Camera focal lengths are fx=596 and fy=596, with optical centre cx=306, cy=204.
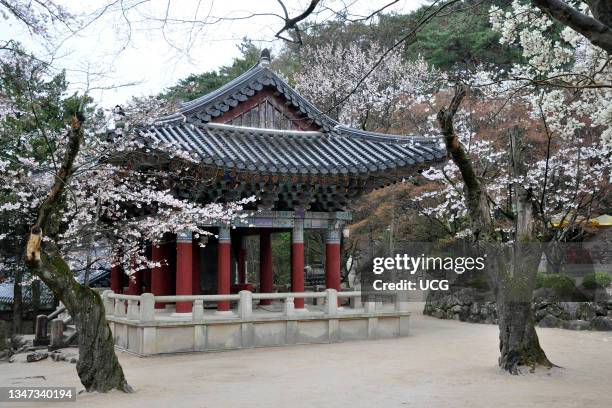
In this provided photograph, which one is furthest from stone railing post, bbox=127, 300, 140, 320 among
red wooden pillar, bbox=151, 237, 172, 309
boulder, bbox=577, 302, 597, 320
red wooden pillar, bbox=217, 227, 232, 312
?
boulder, bbox=577, 302, 597, 320

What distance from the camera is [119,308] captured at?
47.3 feet

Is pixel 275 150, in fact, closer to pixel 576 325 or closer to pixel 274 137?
pixel 274 137

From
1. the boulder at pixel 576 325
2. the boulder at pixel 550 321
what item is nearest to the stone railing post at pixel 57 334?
the boulder at pixel 550 321

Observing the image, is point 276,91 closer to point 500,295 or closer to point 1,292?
point 500,295

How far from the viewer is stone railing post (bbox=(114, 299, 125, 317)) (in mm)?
14273

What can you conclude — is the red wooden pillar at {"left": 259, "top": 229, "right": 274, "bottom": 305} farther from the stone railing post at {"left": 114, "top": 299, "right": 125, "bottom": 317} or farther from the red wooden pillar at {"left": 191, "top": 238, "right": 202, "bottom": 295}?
the stone railing post at {"left": 114, "top": 299, "right": 125, "bottom": 317}

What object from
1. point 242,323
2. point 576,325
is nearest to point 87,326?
point 242,323

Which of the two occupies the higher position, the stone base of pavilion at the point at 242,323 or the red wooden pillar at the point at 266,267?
the red wooden pillar at the point at 266,267

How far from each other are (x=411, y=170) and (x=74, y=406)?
388 inches

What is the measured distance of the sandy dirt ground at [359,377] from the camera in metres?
7.78

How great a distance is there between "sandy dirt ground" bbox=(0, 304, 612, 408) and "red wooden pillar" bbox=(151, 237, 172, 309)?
2575 mm

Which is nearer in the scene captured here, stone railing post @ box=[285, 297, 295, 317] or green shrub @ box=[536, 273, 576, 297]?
stone railing post @ box=[285, 297, 295, 317]

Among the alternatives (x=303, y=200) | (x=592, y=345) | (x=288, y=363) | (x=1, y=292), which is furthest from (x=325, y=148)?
(x=1, y=292)

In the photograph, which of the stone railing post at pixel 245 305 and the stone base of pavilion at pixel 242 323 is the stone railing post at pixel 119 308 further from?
the stone railing post at pixel 245 305
